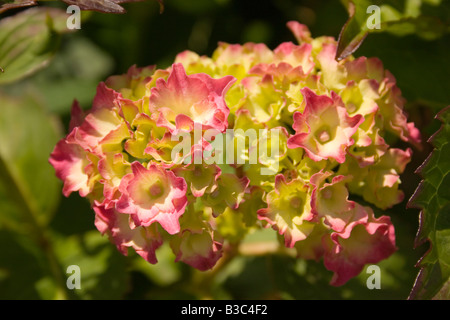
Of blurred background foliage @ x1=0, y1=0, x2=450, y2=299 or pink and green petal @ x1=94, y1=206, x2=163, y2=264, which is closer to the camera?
pink and green petal @ x1=94, y1=206, x2=163, y2=264

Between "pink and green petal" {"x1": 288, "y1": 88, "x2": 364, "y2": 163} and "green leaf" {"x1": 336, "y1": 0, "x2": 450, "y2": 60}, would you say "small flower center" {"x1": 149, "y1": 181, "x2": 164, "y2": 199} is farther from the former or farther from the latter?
"green leaf" {"x1": 336, "y1": 0, "x2": 450, "y2": 60}

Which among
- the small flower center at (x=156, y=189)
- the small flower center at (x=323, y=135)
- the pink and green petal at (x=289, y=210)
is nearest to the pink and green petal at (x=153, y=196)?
the small flower center at (x=156, y=189)

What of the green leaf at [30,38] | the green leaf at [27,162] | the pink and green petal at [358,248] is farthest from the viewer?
the green leaf at [27,162]

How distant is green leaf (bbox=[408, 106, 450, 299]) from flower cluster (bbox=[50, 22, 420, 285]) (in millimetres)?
64

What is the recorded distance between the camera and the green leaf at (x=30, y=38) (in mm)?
1295

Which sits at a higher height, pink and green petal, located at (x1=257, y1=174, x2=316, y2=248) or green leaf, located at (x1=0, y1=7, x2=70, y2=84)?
green leaf, located at (x1=0, y1=7, x2=70, y2=84)

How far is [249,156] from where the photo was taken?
1051 millimetres

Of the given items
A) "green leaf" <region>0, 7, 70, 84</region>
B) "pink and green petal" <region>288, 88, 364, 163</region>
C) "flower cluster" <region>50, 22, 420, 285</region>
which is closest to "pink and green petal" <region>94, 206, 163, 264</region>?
"flower cluster" <region>50, 22, 420, 285</region>

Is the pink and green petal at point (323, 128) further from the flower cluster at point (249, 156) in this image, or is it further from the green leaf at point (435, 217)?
the green leaf at point (435, 217)

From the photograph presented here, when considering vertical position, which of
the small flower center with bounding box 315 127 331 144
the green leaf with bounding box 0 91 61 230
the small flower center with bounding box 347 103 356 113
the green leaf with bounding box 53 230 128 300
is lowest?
the green leaf with bounding box 53 230 128 300

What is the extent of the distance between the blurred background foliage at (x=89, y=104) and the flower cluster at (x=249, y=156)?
0.22 metres

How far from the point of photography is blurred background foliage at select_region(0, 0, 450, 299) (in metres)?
1.33

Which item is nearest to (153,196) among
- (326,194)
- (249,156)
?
(249,156)
